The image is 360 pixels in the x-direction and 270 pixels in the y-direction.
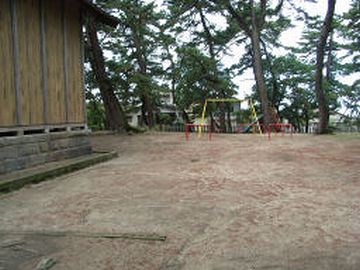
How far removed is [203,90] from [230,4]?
5.14 m

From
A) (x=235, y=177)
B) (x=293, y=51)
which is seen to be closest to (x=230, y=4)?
(x=293, y=51)

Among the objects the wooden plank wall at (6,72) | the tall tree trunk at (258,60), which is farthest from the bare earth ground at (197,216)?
the tall tree trunk at (258,60)

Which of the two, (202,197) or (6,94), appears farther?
(6,94)

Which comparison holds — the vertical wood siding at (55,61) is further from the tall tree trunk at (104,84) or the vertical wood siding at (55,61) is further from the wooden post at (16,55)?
the tall tree trunk at (104,84)

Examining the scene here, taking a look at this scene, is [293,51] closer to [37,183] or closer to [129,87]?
[129,87]

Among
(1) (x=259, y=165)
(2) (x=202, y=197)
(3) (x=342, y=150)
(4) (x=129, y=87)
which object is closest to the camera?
(2) (x=202, y=197)

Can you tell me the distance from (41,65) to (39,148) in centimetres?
152

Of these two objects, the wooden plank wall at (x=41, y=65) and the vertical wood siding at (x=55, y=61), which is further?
the vertical wood siding at (x=55, y=61)

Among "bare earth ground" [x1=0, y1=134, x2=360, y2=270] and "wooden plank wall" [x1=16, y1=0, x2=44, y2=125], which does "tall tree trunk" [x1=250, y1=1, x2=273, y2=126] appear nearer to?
"bare earth ground" [x1=0, y1=134, x2=360, y2=270]

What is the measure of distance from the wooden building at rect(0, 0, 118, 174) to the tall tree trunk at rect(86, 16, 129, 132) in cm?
577

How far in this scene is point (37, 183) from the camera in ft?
16.5

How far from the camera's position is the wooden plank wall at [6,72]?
5.17m

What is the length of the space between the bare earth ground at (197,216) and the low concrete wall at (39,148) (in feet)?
2.47

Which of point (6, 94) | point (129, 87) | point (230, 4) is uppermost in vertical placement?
point (230, 4)
